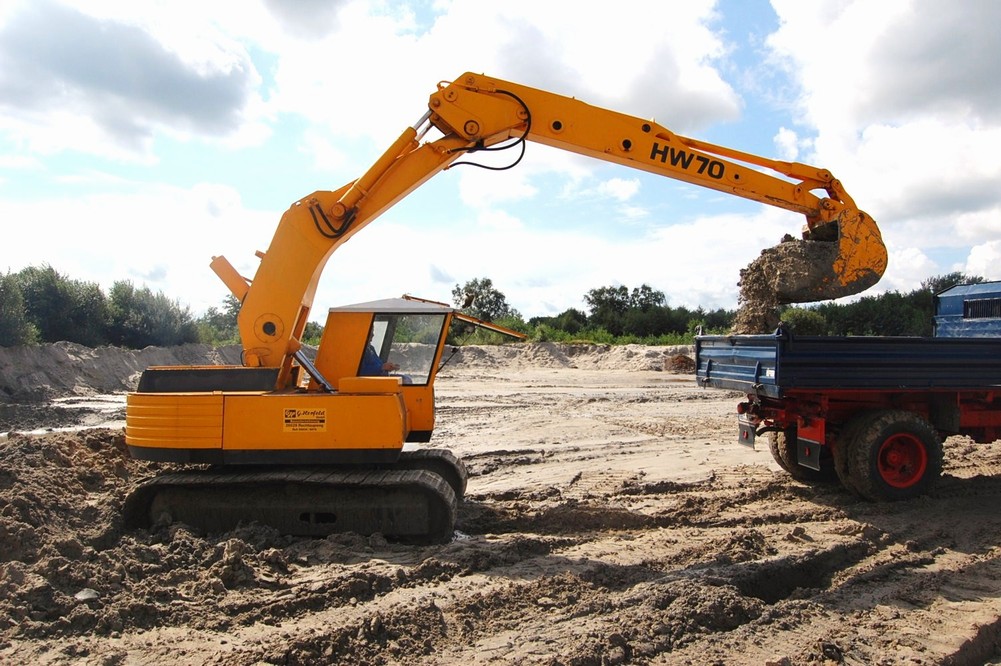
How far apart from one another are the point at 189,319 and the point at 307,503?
73.4 ft

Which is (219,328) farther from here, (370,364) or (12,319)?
(370,364)

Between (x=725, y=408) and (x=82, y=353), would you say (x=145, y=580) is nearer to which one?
(x=725, y=408)

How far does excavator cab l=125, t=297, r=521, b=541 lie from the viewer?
5.76m

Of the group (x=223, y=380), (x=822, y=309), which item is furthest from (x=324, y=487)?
(x=822, y=309)

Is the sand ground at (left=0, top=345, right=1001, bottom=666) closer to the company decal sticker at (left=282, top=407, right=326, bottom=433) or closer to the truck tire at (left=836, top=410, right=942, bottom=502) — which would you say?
the truck tire at (left=836, top=410, right=942, bottom=502)

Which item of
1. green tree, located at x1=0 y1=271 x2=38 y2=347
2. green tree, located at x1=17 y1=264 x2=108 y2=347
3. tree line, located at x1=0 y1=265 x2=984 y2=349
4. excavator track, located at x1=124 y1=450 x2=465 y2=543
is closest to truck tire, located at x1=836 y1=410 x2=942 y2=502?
excavator track, located at x1=124 y1=450 x2=465 y2=543

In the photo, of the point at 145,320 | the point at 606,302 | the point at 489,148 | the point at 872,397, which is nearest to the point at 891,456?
the point at 872,397

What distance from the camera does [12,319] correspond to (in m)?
18.8

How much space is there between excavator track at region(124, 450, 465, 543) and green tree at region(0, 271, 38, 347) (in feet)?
52.9

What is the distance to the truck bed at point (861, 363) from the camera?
6836mm

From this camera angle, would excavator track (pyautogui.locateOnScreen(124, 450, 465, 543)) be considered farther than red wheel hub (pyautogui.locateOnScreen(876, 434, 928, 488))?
No

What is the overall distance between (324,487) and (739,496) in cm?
437

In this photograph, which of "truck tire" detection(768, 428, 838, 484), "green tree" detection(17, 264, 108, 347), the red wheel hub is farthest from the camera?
"green tree" detection(17, 264, 108, 347)

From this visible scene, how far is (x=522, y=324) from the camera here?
38.0 m
